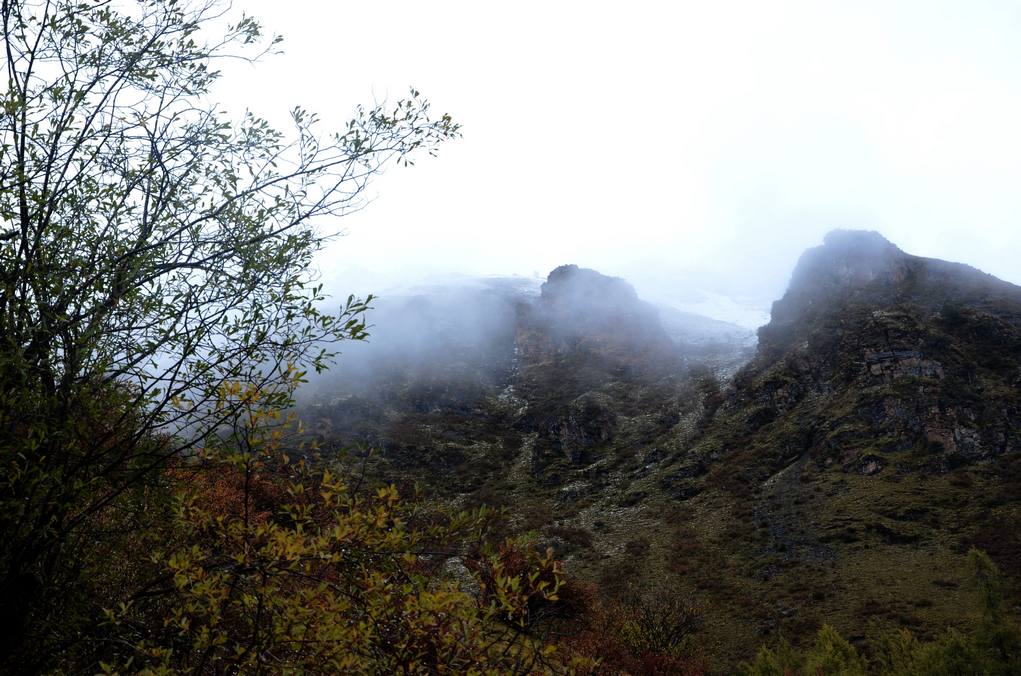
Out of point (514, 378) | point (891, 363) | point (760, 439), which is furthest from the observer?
point (514, 378)

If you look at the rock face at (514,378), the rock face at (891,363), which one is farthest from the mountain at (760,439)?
the rock face at (514,378)

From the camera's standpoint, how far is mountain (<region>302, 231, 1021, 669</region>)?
44.7 metres

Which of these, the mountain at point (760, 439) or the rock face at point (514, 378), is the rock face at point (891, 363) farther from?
the rock face at point (514, 378)

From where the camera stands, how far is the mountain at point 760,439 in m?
44.7

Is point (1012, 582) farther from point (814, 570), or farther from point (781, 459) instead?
point (781, 459)

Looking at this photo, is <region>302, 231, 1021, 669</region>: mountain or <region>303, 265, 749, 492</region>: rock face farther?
<region>303, 265, 749, 492</region>: rock face

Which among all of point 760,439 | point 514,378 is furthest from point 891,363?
point 514,378

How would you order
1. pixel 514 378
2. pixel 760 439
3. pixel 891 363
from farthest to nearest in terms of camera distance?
1. pixel 514 378
2. pixel 760 439
3. pixel 891 363

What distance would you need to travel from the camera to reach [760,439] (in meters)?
76.2

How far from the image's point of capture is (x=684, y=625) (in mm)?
35344

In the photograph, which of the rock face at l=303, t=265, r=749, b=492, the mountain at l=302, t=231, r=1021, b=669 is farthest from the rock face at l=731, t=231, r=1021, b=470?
the rock face at l=303, t=265, r=749, b=492

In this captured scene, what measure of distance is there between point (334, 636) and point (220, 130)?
219 inches

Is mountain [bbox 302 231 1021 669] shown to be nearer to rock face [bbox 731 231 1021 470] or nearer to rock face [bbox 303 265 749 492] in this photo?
rock face [bbox 731 231 1021 470]

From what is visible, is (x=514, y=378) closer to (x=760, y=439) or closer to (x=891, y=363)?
(x=760, y=439)
